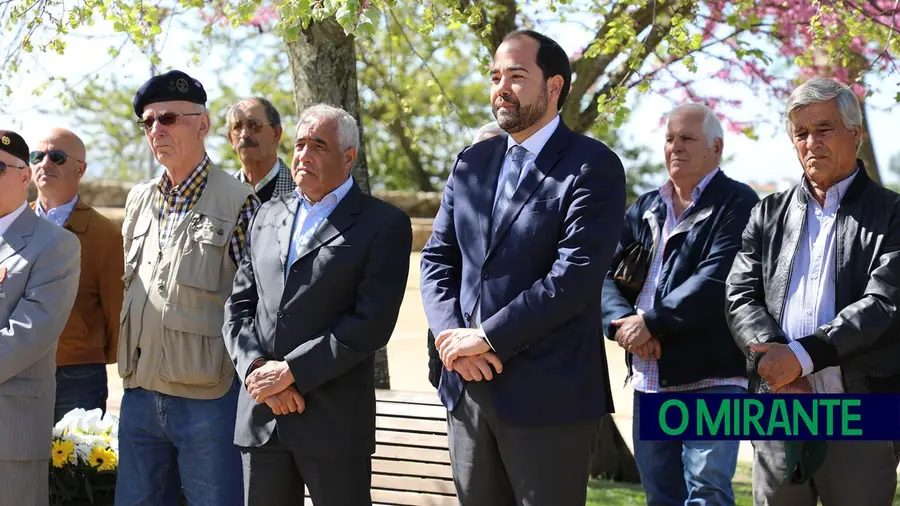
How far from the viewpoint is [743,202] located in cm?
533

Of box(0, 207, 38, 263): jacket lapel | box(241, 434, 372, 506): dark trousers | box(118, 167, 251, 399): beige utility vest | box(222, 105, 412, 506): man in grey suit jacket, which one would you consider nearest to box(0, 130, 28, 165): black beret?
box(0, 207, 38, 263): jacket lapel

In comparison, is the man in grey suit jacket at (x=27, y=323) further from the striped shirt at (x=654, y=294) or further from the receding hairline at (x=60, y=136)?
the striped shirt at (x=654, y=294)

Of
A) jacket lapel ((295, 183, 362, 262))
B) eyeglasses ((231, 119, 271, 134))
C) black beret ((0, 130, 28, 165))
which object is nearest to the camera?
jacket lapel ((295, 183, 362, 262))

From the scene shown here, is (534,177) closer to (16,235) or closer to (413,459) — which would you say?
(413,459)

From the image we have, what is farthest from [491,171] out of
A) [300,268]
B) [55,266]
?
[55,266]

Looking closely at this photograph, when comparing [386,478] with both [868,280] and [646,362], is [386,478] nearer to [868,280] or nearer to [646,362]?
[646,362]

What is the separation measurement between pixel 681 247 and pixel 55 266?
275cm

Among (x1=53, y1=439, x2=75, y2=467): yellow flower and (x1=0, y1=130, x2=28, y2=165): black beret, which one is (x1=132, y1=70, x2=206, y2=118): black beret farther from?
(x1=53, y1=439, x2=75, y2=467): yellow flower

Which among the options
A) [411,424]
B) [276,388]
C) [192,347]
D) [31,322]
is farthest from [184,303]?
[411,424]

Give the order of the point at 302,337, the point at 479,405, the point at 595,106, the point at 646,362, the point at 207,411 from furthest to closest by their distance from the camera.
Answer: the point at 595,106 < the point at 646,362 < the point at 207,411 < the point at 302,337 < the point at 479,405

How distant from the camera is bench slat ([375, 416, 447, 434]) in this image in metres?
5.43

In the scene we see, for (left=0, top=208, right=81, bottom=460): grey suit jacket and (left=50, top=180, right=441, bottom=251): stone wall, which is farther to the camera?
(left=50, top=180, right=441, bottom=251): stone wall

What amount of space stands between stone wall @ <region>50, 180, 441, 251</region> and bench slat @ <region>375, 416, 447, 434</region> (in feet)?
30.7

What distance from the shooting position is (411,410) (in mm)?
5555
